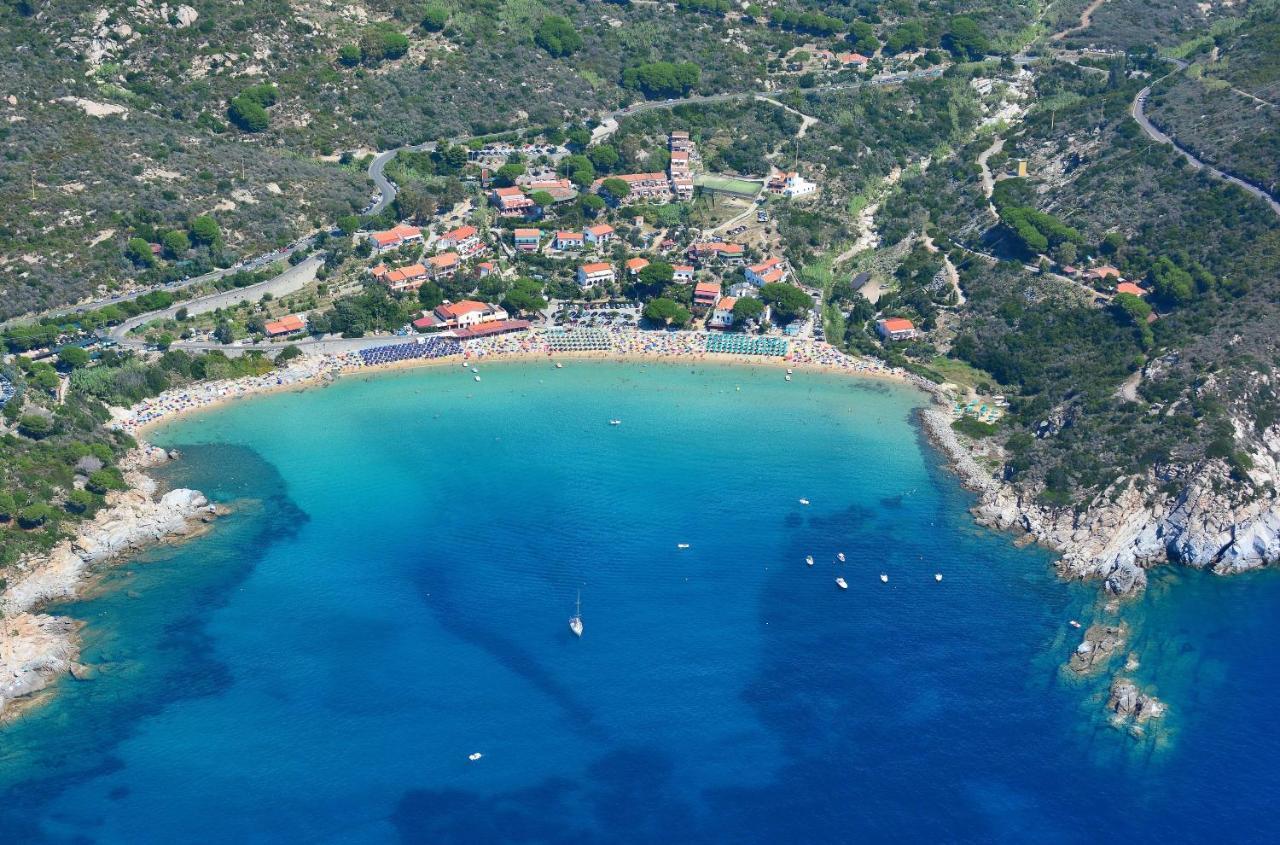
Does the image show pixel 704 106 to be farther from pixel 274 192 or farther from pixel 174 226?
pixel 174 226

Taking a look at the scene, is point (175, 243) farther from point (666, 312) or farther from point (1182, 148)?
point (1182, 148)

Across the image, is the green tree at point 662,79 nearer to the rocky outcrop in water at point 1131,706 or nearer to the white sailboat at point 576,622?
the white sailboat at point 576,622

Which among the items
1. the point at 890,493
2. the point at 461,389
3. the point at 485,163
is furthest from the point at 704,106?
the point at 890,493

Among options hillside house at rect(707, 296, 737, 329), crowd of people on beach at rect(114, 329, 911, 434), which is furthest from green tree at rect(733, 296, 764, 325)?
crowd of people on beach at rect(114, 329, 911, 434)

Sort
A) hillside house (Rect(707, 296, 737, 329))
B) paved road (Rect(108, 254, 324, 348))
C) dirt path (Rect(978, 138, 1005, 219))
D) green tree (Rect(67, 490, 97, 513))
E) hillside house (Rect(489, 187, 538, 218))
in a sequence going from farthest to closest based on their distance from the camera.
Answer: hillside house (Rect(489, 187, 538, 218)) → dirt path (Rect(978, 138, 1005, 219)) → hillside house (Rect(707, 296, 737, 329)) → paved road (Rect(108, 254, 324, 348)) → green tree (Rect(67, 490, 97, 513))

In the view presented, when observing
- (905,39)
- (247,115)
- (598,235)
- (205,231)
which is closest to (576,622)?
(598,235)

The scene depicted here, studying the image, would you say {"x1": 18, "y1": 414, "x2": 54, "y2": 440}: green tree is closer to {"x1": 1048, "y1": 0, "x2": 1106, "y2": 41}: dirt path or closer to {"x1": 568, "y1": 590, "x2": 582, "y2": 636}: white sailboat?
{"x1": 568, "y1": 590, "x2": 582, "y2": 636}: white sailboat
